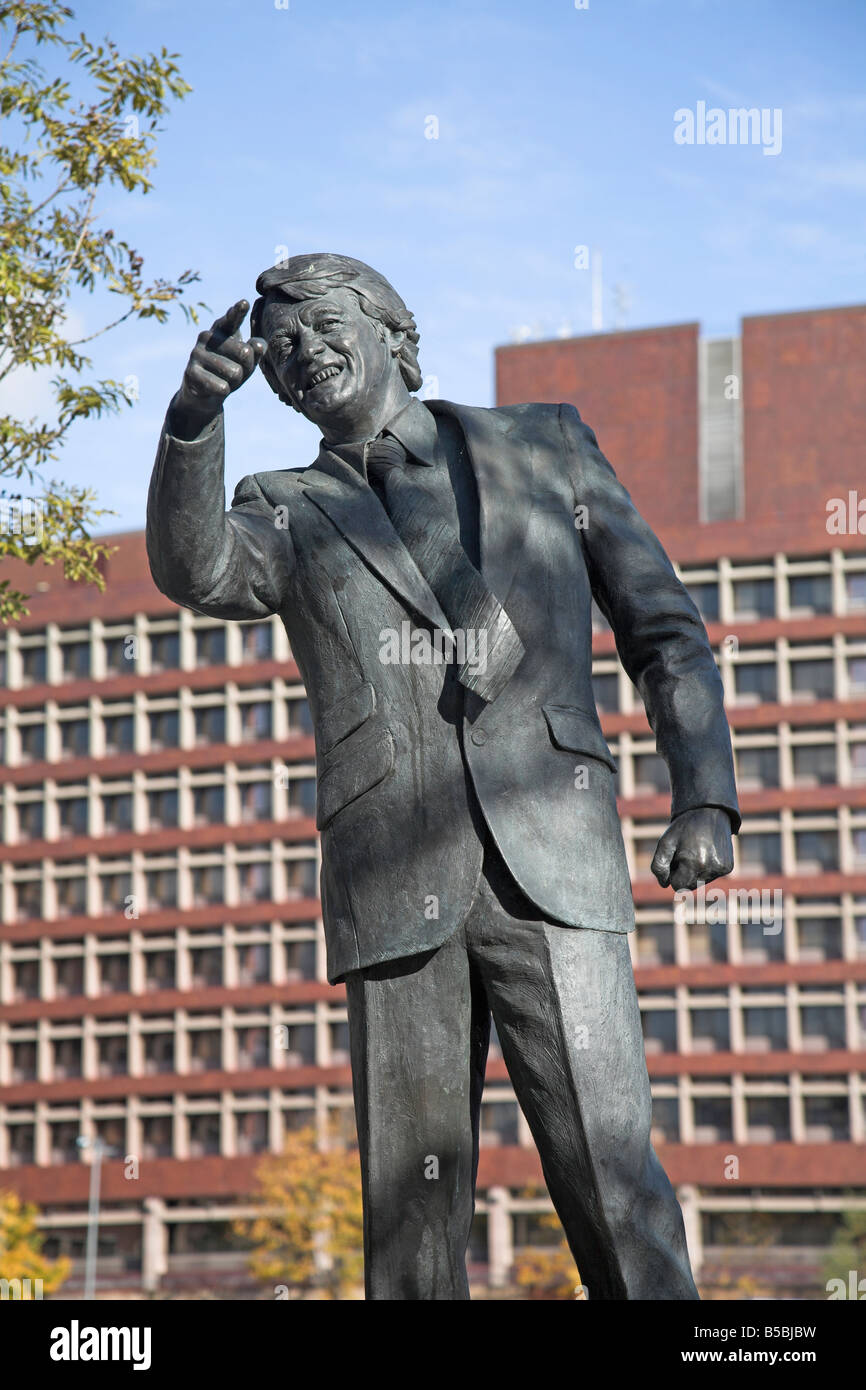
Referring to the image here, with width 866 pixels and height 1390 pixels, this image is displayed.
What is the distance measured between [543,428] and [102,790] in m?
64.3

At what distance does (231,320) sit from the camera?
3691 mm

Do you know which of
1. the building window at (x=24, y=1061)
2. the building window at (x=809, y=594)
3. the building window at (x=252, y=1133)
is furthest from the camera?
the building window at (x=24, y=1061)

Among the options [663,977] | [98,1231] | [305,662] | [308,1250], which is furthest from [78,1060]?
[305,662]

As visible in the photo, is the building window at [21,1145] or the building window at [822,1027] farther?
the building window at [21,1145]

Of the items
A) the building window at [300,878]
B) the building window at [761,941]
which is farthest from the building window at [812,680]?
the building window at [300,878]

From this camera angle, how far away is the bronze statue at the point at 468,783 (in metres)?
3.81

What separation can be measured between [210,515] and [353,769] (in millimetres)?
591

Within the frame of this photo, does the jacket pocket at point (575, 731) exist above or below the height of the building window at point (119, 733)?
→ below

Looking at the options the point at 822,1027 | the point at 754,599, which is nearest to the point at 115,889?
the point at 754,599

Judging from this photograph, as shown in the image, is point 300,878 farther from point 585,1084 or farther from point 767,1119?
point 585,1084

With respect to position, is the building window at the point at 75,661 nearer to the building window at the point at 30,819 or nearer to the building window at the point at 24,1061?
the building window at the point at 30,819
